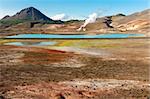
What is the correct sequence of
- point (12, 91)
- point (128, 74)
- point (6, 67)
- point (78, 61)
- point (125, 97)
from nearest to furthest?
1. point (125, 97)
2. point (12, 91)
3. point (128, 74)
4. point (6, 67)
5. point (78, 61)

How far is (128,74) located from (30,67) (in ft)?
29.2

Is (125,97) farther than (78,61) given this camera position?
No

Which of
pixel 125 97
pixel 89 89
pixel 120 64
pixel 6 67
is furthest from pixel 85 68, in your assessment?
pixel 125 97

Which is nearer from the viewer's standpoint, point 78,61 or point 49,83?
point 49,83

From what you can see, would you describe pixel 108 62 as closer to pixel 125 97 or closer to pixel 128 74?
pixel 128 74

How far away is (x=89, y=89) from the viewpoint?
71.5 ft

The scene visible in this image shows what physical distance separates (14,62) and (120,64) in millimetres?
10174

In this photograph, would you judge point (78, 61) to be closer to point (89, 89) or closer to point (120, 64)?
point (120, 64)

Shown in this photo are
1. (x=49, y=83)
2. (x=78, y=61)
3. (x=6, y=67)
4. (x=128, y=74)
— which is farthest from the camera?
(x=78, y=61)

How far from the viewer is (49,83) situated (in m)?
23.7

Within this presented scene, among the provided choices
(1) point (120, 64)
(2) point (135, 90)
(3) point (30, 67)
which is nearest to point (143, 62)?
(1) point (120, 64)

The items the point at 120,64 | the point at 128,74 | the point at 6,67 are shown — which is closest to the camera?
the point at 128,74

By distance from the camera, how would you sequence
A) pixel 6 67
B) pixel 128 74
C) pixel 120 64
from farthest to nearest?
1. pixel 120 64
2. pixel 6 67
3. pixel 128 74

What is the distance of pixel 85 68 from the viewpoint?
3167 cm
